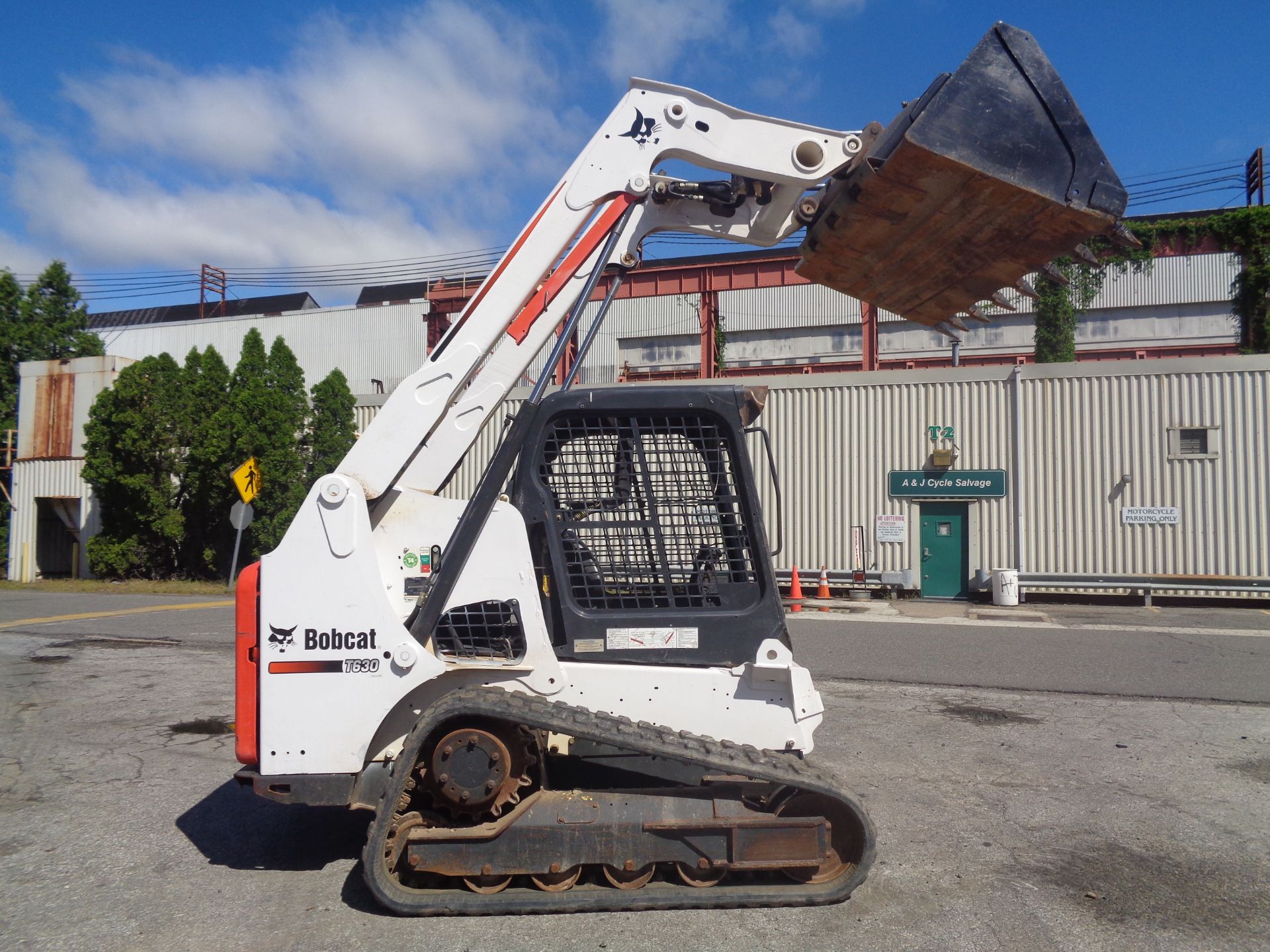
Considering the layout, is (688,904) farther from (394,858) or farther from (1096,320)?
(1096,320)

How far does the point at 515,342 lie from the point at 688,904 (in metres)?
2.69

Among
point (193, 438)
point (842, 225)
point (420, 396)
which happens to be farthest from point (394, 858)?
point (193, 438)

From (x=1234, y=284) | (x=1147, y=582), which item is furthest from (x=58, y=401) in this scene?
(x=1234, y=284)

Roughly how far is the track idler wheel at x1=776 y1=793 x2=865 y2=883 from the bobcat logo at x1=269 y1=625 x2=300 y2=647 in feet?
7.33

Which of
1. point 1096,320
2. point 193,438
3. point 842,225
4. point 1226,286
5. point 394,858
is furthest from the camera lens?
point 1096,320

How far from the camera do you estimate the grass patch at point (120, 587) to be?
69.8 feet

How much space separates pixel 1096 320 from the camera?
35.8 m

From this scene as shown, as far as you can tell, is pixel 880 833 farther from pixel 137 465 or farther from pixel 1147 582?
pixel 137 465

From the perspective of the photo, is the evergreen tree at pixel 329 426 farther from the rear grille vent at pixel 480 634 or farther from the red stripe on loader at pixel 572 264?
the rear grille vent at pixel 480 634

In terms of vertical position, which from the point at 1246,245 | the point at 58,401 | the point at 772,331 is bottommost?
the point at 58,401

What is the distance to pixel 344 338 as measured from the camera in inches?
1720

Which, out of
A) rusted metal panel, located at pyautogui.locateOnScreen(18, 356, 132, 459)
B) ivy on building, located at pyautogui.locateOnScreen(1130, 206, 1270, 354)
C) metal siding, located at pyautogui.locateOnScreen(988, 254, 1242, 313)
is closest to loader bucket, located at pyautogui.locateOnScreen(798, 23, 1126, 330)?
ivy on building, located at pyautogui.locateOnScreen(1130, 206, 1270, 354)

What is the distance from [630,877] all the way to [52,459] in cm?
2881

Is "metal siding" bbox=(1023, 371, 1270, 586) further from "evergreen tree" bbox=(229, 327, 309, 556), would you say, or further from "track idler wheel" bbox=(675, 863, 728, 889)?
"evergreen tree" bbox=(229, 327, 309, 556)
